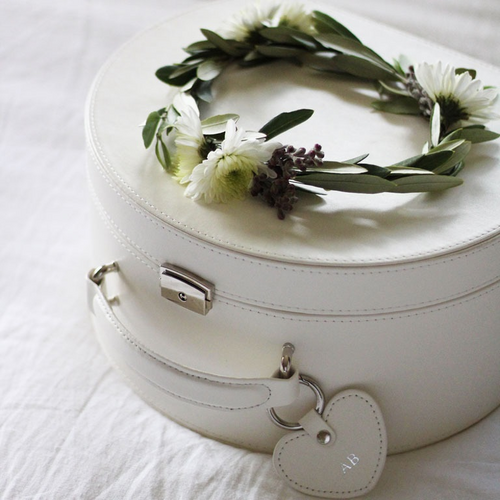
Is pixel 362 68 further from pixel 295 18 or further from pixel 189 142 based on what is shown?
pixel 189 142

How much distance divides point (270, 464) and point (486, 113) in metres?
0.52

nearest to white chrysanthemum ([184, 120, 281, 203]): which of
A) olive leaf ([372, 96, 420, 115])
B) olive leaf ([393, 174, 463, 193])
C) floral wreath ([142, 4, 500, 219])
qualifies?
floral wreath ([142, 4, 500, 219])

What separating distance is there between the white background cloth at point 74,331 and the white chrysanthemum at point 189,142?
289mm

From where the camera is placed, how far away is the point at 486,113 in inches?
37.5

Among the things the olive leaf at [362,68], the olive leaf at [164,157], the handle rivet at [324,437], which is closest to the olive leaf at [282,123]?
the olive leaf at [164,157]

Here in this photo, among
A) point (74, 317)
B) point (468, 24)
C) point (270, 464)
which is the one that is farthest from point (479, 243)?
point (468, 24)

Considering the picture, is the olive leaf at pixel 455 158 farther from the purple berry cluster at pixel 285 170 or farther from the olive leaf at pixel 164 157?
the olive leaf at pixel 164 157

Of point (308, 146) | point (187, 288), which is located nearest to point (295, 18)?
point (308, 146)

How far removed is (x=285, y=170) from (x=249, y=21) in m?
0.38

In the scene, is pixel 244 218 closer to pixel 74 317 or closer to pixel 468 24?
pixel 74 317

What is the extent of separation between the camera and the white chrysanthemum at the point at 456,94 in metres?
0.94

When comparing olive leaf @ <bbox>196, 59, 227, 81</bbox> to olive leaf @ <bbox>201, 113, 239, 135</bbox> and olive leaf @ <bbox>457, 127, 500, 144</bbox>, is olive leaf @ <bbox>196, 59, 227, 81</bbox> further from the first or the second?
olive leaf @ <bbox>457, 127, 500, 144</bbox>

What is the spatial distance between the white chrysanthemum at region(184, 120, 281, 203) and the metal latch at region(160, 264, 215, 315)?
0.09 m

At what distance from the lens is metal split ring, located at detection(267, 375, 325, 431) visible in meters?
0.84
